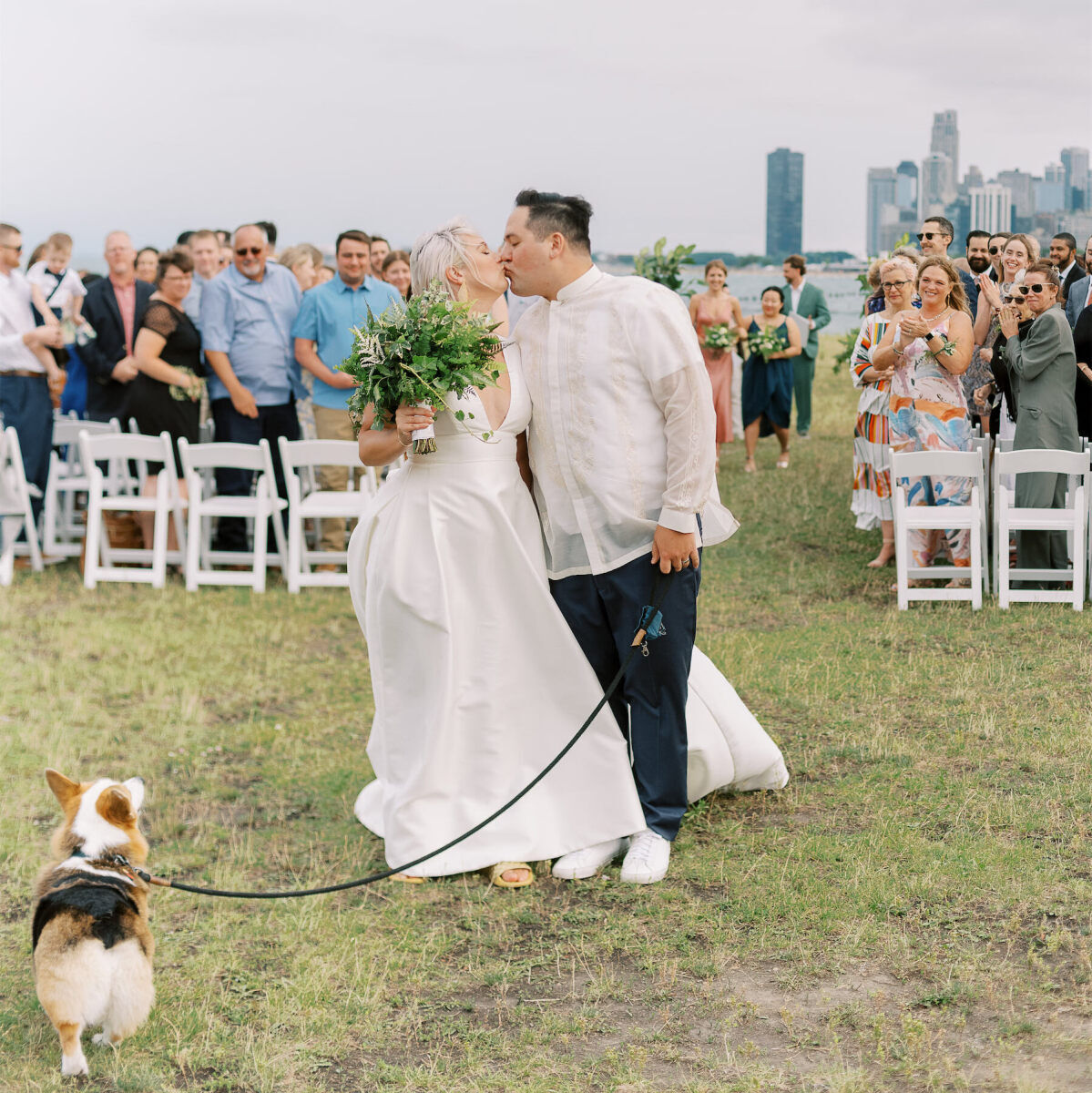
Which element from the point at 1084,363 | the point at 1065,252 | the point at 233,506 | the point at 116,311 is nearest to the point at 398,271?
the point at 116,311

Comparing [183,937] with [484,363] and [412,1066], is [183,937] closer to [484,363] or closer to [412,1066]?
[412,1066]

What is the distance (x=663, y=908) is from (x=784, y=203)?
24764 millimetres

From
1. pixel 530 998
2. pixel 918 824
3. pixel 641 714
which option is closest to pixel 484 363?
pixel 641 714

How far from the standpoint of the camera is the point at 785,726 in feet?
21.8

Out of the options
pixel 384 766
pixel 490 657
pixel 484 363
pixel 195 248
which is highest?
pixel 195 248

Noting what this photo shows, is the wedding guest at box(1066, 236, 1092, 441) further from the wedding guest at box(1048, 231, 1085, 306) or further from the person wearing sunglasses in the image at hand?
the wedding guest at box(1048, 231, 1085, 306)

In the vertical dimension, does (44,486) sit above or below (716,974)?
above

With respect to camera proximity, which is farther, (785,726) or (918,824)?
(785,726)

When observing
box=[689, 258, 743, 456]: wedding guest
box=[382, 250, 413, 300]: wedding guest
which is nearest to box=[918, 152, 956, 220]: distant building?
box=[689, 258, 743, 456]: wedding guest

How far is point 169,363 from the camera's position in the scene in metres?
10.5

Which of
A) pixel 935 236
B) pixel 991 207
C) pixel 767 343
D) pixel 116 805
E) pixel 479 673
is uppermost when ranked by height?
pixel 991 207

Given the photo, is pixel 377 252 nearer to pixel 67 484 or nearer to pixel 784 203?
pixel 67 484

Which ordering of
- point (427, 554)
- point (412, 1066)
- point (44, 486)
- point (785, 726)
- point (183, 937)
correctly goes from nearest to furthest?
point (412, 1066), point (183, 937), point (427, 554), point (785, 726), point (44, 486)

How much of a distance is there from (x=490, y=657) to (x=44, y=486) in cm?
747
